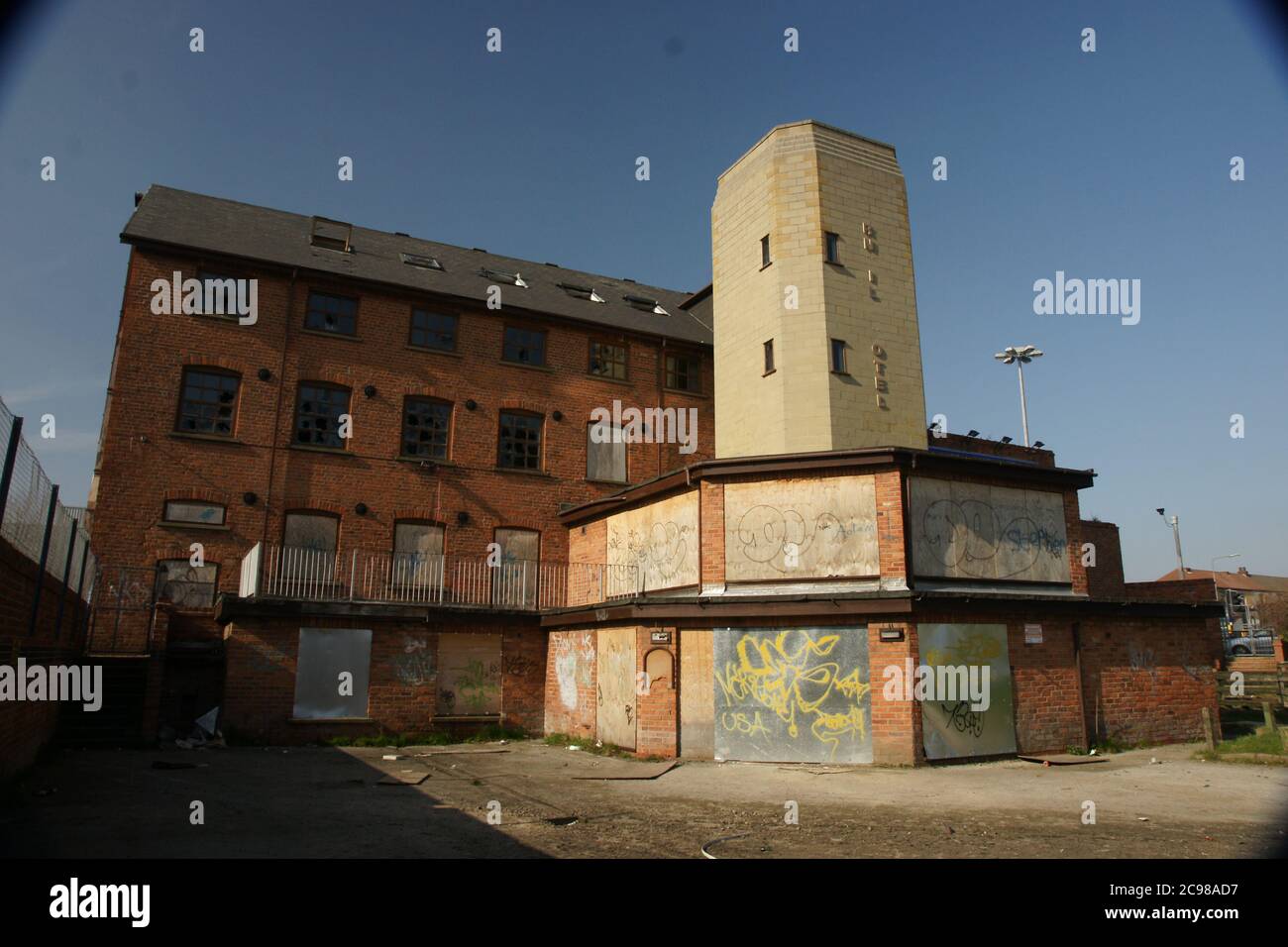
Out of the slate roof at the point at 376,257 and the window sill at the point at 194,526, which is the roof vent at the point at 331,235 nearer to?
the slate roof at the point at 376,257

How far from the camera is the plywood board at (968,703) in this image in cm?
1336

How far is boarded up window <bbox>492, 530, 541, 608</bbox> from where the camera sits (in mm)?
20438

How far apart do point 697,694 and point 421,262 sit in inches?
636

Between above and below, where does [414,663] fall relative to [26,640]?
below

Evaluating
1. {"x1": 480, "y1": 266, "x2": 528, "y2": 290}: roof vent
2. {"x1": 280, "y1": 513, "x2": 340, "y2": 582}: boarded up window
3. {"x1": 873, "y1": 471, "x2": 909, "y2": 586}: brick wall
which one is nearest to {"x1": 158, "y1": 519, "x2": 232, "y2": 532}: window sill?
{"x1": 280, "y1": 513, "x2": 340, "y2": 582}: boarded up window

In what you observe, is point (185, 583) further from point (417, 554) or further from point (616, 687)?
point (616, 687)

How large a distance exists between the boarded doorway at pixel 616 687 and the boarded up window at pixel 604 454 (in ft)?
25.1

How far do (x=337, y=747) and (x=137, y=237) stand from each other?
42.3 ft

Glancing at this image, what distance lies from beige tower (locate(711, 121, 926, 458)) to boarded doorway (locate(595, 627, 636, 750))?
5.91 metres

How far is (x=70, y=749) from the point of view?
44.5 feet

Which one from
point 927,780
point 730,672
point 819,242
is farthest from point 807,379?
point 927,780

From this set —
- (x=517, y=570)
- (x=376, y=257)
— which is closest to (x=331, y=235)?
(x=376, y=257)

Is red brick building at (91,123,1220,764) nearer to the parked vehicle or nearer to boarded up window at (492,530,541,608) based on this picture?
boarded up window at (492,530,541,608)

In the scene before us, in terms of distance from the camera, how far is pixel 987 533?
15078 millimetres
